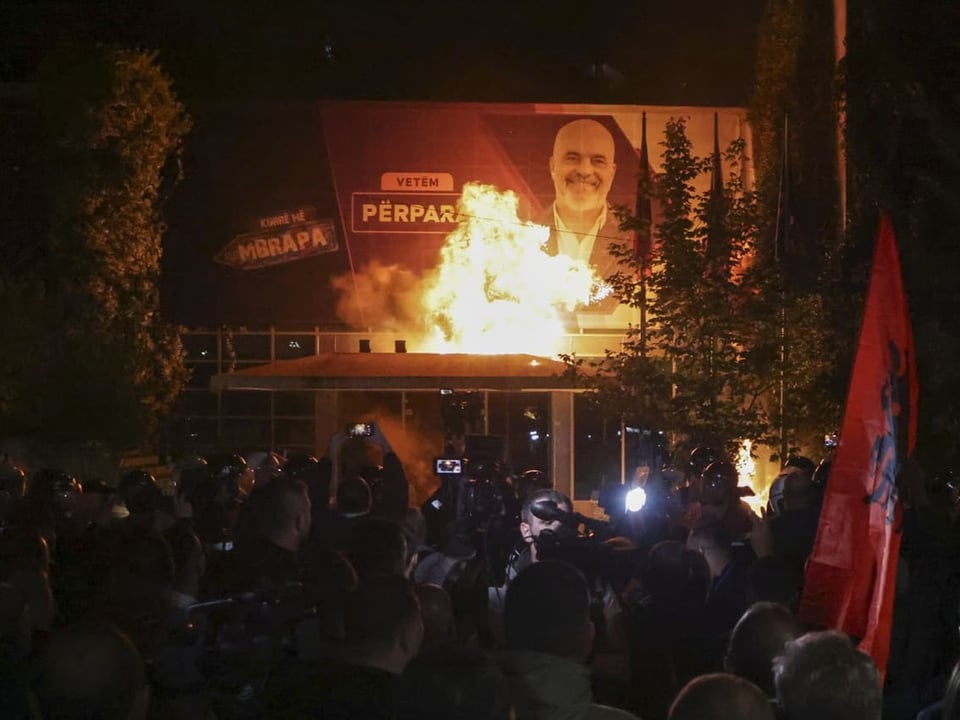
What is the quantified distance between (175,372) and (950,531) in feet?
62.4

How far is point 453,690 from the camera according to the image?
325cm

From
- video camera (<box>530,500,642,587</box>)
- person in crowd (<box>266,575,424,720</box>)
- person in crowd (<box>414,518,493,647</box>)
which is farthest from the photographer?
person in crowd (<box>414,518,493,647</box>)

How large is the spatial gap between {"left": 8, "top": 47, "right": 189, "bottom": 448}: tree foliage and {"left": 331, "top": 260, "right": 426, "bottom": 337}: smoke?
11.9 ft

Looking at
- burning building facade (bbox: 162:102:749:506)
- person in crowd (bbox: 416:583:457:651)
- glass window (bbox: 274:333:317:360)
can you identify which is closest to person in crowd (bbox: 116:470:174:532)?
person in crowd (bbox: 416:583:457:651)

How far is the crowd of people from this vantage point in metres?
3.69

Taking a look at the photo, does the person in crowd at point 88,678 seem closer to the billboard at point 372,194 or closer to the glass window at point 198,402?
the billboard at point 372,194

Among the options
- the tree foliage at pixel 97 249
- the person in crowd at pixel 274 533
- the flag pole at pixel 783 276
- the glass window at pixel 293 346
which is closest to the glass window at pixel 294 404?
the glass window at pixel 293 346

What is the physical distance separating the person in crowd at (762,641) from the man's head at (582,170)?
2007cm

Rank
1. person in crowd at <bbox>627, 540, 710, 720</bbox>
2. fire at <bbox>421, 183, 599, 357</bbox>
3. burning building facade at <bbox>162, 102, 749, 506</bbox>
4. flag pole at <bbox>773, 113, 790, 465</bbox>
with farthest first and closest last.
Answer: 1. burning building facade at <bbox>162, 102, 749, 506</bbox>
2. fire at <bbox>421, 183, 599, 357</bbox>
3. flag pole at <bbox>773, 113, 790, 465</bbox>
4. person in crowd at <bbox>627, 540, 710, 720</bbox>

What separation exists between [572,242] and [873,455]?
19.6 m

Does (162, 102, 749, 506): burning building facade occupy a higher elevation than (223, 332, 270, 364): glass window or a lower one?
higher

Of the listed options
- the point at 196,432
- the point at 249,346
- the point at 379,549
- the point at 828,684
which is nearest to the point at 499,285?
the point at 249,346

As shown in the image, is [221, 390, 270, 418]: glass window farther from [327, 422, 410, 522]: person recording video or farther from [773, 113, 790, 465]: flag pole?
[327, 422, 410, 522]: person recording video

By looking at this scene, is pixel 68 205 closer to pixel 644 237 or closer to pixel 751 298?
pixel 644 237
